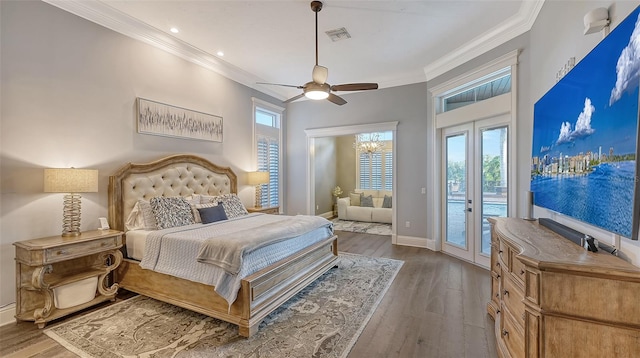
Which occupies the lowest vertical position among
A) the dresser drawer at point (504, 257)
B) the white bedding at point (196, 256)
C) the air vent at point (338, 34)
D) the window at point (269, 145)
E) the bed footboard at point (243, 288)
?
the bed footboard at point (243, 288)

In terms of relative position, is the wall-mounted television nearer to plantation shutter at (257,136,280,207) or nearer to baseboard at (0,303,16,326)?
baseboard at (0,303,16,326)

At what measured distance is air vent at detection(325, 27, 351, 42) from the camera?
3.72 meters

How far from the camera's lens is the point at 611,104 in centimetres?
146

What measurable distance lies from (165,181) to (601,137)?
467 centimetres

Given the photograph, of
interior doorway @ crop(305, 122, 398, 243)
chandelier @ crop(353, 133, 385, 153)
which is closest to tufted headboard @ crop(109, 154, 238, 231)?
interior doorway @ crop(305, 122, 398, 243)

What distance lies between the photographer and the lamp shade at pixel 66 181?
8.78ft

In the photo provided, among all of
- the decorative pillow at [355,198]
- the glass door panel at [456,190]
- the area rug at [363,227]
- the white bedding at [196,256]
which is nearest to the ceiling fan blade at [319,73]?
the white bedding at [196,256]

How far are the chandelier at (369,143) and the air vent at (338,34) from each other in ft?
15.1

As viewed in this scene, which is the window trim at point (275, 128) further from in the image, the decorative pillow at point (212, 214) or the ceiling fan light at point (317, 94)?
the ceiling fan light at point (317, 94)

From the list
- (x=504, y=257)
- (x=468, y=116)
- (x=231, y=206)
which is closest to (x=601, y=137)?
(x=504, y=257)

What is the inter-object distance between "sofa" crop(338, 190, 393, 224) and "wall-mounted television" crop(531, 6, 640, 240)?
584 cm

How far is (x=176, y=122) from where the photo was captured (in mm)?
4211

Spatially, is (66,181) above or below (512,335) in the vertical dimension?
above

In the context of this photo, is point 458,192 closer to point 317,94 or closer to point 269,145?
point 317,94
